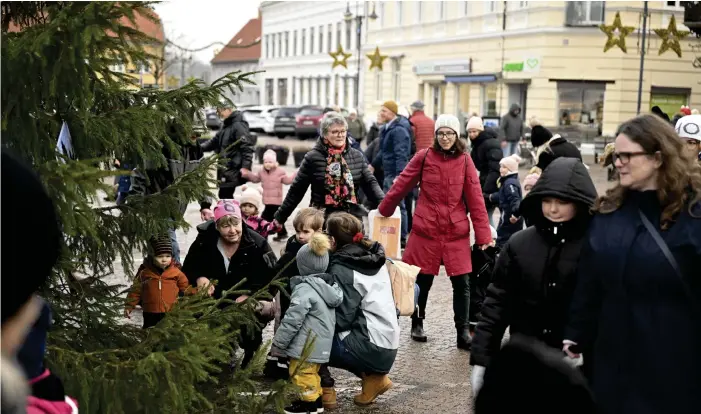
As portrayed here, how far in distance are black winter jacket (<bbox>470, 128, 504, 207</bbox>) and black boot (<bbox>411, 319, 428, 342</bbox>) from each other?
11.4 ft

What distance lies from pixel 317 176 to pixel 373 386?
9.58ft

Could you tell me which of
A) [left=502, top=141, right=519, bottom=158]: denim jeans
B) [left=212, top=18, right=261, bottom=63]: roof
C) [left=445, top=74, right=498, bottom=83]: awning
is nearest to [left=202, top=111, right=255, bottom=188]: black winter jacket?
[left=502, top=141, right=519, bottom=158]: denim jeans

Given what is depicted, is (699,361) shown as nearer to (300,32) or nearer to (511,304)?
(511,304)

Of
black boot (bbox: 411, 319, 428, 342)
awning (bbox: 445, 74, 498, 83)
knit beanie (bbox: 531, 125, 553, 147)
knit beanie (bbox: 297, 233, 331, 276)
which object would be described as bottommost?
black boot (bbox: 411, 319, 428, 342)

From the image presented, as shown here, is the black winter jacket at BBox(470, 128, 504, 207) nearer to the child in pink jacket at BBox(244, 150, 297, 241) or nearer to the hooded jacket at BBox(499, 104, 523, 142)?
the child in pink jacket at BBox(244, 150, 297, 241)

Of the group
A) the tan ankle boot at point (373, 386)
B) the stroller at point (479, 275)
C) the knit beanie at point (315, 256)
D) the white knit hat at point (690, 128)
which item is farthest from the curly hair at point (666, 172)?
the stroller at point (479, 275)

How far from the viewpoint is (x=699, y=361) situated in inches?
142

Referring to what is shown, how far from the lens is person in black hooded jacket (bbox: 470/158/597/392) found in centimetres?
438

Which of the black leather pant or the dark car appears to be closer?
the black leather pant

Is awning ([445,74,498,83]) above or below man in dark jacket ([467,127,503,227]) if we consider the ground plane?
above

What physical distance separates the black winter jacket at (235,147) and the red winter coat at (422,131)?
306 centimetres

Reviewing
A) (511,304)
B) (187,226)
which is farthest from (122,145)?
(511,304)

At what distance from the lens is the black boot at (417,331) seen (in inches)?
341

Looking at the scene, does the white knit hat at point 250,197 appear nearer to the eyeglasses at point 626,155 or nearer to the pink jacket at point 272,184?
the pink jacket at point 272,184
